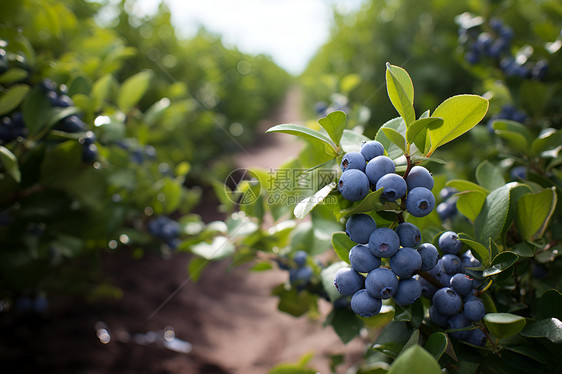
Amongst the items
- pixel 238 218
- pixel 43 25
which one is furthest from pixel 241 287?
pixel 43 25

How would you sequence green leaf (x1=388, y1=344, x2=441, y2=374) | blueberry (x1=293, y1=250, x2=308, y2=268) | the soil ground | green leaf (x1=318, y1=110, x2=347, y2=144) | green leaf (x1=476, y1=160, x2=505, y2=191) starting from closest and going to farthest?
1. green leaf (x1=388, y1=344, x2=441, y2=374)
2. green leaf (x1=318, y1=110, x2=347, y2=144)
3. green leaf (x1=476, y1=160, x2=505, y2=191)
4. blueberry (x1=293, y1=250, x2=308, y2=268)
5. the soil ground

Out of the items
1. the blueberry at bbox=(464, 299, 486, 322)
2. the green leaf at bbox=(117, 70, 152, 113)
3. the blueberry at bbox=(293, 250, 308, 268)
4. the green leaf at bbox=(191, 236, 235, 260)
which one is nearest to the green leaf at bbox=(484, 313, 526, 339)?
the blueberry at bbox=(464, 299, 486, 322)

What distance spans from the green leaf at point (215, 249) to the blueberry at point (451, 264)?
64 cm

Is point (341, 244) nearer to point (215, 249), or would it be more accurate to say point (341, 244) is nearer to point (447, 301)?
point (447, 301)

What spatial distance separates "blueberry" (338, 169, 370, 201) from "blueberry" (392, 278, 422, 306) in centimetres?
17

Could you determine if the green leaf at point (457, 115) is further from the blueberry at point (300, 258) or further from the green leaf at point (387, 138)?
the blueberry at point (300, 258)

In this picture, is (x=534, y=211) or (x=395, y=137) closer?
(x=395, y=137)

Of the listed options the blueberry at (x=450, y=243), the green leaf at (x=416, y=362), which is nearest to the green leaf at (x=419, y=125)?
the blueberry at (x=450, y=243)

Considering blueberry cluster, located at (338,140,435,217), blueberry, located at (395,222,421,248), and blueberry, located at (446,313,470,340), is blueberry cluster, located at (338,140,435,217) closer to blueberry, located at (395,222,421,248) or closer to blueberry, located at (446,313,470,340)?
blueberry, located at (395,222,421,248)

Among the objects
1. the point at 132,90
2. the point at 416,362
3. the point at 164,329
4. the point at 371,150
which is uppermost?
the point at 132,90

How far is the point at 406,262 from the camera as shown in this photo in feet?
1.93

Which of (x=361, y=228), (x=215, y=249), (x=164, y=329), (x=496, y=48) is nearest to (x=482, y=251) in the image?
(x=361, y=228)

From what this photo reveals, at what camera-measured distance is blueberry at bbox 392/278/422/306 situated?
60 cm

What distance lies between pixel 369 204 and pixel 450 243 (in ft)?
0.78
